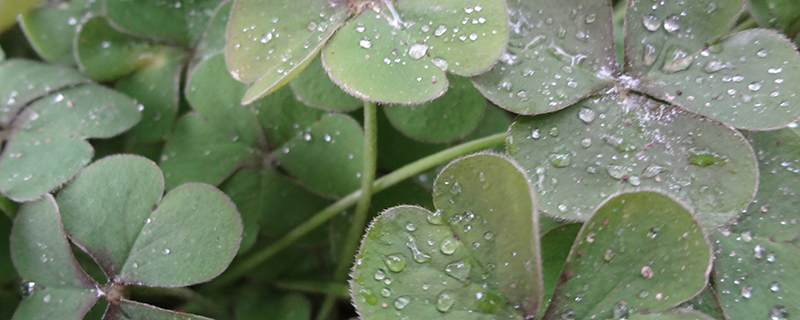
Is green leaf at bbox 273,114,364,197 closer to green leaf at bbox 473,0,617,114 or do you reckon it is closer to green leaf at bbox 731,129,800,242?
green leaf at bbox 473,0,617,114

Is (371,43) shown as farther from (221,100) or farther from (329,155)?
(221,100)

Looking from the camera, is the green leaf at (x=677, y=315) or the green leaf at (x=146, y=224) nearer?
the green leaf at (x=677, y=315)

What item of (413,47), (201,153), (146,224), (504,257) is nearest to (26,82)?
(201,153)

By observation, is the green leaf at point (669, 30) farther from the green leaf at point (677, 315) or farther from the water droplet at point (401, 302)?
the water droplet at point (401, 302)

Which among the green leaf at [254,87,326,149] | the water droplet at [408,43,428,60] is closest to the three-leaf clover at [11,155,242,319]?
the green leaf at [254,87,326,149]

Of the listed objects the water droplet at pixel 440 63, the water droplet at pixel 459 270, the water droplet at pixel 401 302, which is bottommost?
the water droplet at pixel 401 302

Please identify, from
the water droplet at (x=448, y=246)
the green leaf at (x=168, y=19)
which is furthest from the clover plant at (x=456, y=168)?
the green leaf at (x=168, y=19)
